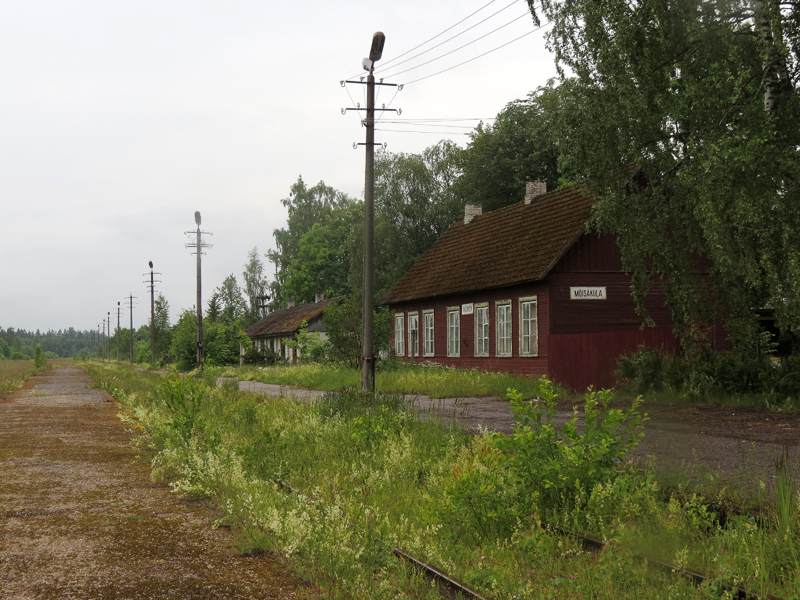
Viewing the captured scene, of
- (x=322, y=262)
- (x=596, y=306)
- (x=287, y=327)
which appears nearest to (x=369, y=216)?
(x=596, y=306)

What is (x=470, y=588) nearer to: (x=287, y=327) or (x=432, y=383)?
(x=432, y=383)

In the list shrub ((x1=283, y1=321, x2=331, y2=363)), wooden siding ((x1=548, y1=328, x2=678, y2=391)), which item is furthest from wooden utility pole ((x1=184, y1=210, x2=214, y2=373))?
wooden siding ((x1=548, y1=328, x2=678, y2=391))

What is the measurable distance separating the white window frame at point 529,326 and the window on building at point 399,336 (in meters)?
11.0

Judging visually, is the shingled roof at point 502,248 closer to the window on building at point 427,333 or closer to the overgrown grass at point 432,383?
the window on building at point 427,333

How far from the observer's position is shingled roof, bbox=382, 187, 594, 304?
999 inches

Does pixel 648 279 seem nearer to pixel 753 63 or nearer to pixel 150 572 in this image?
pixel 753 63

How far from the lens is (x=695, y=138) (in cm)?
1594

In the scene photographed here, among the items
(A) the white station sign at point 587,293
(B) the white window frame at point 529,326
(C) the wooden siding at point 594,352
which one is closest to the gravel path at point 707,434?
(C) the wooden siding at point 594,352

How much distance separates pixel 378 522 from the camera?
6531 mm

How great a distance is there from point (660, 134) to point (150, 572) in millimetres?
15098

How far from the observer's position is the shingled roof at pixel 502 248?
25.4 meters

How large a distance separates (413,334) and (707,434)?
23.2m

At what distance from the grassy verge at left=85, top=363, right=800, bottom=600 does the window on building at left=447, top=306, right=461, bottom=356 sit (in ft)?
67.8

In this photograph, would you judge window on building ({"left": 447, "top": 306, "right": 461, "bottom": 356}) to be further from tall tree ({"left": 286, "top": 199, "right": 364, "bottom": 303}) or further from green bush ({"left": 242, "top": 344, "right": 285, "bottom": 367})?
tall tree ({"left": 286, "top": 199, "right": 364, "bottom": 303})
